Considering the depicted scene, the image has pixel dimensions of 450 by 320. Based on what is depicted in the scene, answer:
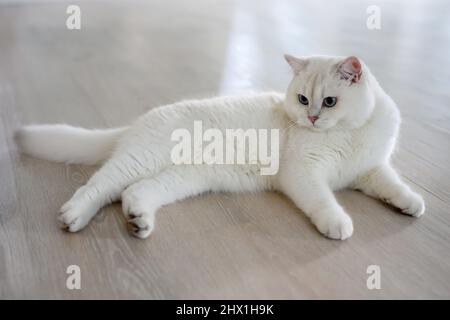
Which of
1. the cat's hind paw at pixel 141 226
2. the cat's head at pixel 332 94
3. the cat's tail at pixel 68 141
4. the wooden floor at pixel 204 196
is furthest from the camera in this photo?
the cat's tail at pixel 68 141

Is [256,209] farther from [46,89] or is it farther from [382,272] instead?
[46,89]

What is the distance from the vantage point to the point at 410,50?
3773mm

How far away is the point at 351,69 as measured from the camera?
1453 mm

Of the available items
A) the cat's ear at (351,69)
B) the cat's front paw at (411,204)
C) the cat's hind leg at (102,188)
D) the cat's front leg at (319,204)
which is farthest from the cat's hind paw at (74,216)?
the cat's front paw at (411,204)

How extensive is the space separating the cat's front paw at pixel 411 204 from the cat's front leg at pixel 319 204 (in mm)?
227

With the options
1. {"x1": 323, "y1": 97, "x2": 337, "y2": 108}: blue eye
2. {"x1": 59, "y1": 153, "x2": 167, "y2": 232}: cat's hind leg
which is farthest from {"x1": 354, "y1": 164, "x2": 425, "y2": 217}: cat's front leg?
{"x1": 59, "y1": 153, "x2": 167, "y2": 232}: cat's hind leg

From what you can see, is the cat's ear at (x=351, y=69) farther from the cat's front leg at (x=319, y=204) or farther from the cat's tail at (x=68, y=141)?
the cat's tail at (x=68, y=141)

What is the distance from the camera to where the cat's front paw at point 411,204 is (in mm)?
1526

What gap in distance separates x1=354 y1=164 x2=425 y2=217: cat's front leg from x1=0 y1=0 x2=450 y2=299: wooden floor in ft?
0.12

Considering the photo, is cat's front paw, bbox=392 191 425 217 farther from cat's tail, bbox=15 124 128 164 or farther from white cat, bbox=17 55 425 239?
cat's tail, bbox=15 124 128 164

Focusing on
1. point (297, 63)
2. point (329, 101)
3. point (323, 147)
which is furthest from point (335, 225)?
point (297, 63)

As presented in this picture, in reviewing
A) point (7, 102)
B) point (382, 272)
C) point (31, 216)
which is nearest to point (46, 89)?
point (7, 102)

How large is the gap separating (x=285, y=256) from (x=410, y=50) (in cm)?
306

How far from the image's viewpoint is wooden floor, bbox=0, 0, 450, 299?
1247 millimetres
